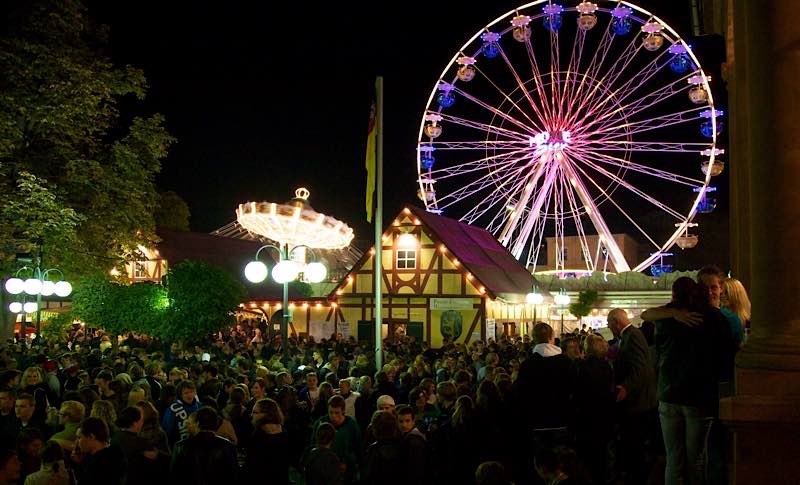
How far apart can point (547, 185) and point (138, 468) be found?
30672 millimetres

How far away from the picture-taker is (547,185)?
35812mm

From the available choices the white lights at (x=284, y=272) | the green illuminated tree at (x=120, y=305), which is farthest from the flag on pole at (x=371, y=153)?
the green illuminated tree at (x=120, y=305)

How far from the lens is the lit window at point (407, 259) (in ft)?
120

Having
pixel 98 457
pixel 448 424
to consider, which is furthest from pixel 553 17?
pixel 98 457

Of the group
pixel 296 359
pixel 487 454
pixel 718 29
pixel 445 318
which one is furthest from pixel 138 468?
pixel 445 318

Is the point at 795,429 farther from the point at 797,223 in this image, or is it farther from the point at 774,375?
the point at 797,223

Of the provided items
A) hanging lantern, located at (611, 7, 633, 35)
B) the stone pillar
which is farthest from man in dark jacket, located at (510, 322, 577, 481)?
hanging lantern, located at (611, 7, 633, 35)

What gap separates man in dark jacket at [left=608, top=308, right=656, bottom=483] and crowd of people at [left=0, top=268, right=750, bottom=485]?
15mm

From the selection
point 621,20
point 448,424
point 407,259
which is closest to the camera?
point 448,424

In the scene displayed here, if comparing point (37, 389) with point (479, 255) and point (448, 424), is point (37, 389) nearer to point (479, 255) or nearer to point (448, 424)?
point (448, 424)

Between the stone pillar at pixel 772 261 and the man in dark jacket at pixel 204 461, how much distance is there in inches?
152

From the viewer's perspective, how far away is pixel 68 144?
2581 cm

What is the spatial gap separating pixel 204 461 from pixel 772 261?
4.71 meters

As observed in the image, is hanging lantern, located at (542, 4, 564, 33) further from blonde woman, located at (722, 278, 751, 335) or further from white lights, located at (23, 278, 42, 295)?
blonde woman, located at (722, 278, 751, 335)
